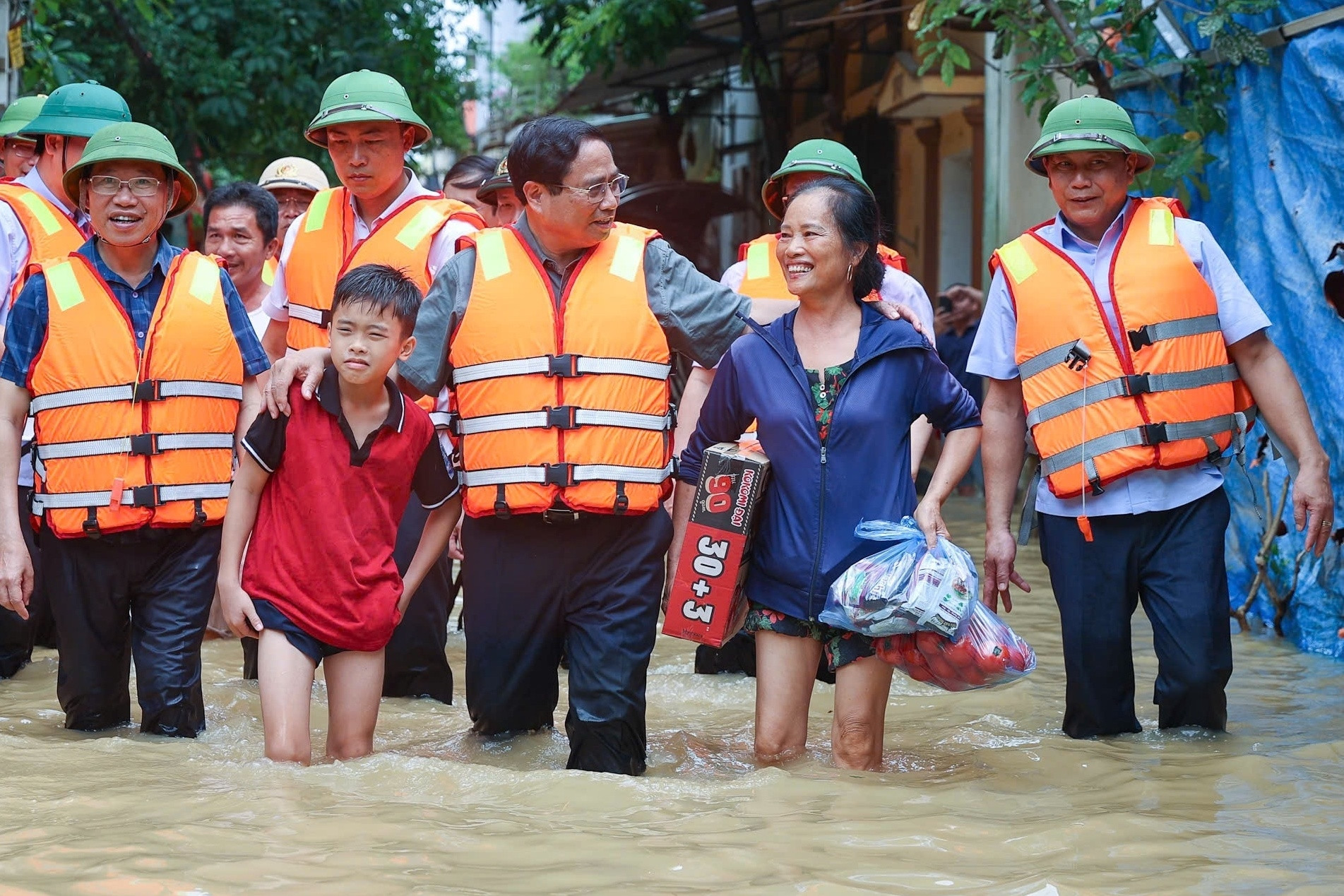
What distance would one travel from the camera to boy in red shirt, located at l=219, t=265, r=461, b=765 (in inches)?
173

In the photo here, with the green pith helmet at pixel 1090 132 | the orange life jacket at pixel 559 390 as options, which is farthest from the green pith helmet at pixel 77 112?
the green pith helmet at pixel 1090 132

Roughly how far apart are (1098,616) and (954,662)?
913 millimetres

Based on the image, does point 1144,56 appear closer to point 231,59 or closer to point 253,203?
point 253,203

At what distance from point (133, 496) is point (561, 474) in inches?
54.2

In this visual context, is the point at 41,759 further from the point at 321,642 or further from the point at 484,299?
the point at 484,299

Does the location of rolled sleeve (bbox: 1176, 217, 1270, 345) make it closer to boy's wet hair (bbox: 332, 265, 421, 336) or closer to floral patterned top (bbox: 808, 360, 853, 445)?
floral patterned top (bbox: 808, 360, 853, 445)

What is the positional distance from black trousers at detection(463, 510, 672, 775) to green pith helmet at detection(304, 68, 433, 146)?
1767mm

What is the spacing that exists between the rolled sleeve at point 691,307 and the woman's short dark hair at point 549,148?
1.20ft

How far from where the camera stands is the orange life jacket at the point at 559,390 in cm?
451

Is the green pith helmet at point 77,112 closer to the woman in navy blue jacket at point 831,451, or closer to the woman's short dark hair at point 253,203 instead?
the woman's short dark hair at point 253,203

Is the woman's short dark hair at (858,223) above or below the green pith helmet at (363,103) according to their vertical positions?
below

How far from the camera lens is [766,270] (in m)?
6.36

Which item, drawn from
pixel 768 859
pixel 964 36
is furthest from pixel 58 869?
pixel 964 36

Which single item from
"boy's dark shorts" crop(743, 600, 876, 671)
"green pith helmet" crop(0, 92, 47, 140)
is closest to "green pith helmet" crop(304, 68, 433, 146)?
"green pith helmet" crop(0, 92, 47, 140)
